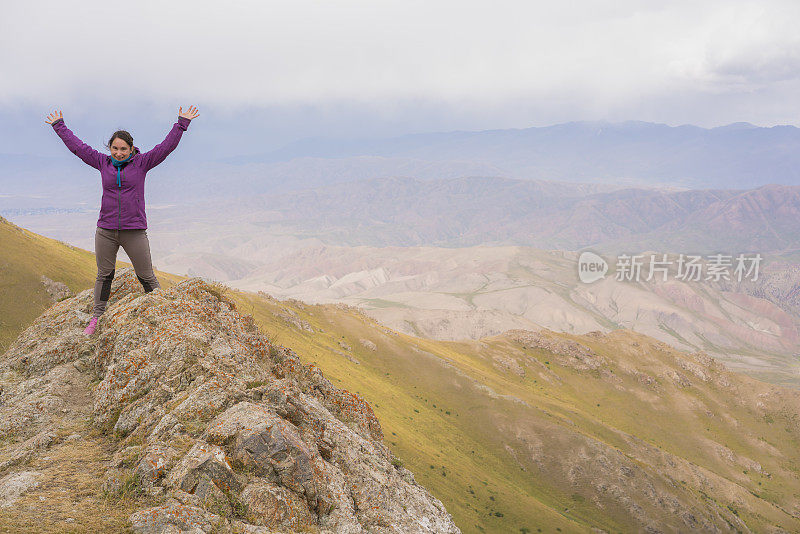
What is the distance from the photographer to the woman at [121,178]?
504 inches

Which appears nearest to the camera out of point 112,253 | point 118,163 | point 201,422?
point 201,422

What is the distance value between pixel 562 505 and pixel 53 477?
66838 mm

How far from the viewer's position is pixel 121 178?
12.8 meters

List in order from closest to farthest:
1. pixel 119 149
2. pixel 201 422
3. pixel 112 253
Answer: pixel 201 422, pixel 119 149, pixel 112 253

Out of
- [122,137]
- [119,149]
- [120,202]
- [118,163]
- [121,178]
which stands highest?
[122,137]

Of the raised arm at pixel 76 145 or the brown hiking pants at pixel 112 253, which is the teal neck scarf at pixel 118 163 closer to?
the raised arm at pixel 76 145

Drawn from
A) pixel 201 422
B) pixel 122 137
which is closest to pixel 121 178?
pixel 122 137

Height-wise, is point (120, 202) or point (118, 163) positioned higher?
point (118, 163)

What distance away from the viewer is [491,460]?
2472 inches

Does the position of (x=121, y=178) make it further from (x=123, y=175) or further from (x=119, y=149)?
(x=119, y=149)

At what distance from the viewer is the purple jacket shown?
42.2 feet

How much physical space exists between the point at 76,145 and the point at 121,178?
6.16 feet

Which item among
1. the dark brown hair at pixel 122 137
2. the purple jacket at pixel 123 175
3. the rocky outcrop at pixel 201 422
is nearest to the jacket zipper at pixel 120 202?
the purple jacket at pixel 123 175

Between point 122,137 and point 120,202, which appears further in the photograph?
point 120,202
